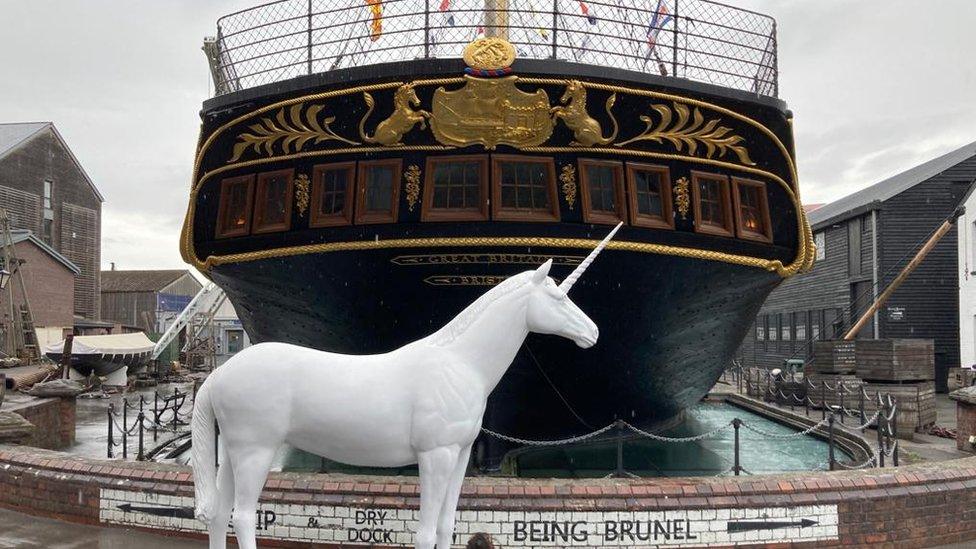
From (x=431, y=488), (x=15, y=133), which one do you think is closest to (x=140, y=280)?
(x=15, y=133)

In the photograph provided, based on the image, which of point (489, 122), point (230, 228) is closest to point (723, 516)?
point (489, 122)

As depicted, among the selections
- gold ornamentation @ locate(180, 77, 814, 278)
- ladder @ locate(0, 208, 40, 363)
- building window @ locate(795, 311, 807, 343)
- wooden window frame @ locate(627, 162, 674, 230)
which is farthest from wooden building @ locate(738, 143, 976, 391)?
ladder @ locate(0, 208, 40, 363)

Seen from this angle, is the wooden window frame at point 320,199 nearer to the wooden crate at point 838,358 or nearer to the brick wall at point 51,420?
the brick wall at point 51,420

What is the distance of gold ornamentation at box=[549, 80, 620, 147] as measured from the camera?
25.9 feet

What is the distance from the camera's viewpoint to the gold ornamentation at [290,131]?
27.5 feet

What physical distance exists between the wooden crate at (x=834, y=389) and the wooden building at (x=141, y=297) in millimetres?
51335

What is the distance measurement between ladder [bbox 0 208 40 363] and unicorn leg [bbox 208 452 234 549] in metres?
27.8

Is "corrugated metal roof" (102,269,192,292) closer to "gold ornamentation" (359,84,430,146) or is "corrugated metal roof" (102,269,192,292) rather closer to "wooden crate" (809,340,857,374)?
"wooden crate" (809,340,857,374)

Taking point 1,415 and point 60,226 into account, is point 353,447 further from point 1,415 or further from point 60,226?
point 60,226

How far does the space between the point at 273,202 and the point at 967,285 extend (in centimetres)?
2253

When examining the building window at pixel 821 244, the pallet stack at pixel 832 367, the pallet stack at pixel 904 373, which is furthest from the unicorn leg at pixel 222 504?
the building window at pixel 821 244

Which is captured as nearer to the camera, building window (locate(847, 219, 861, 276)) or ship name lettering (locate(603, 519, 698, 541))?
ship name lettering (locate(603, 519, 698, 541))

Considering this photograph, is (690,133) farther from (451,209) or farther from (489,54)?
(451,209)

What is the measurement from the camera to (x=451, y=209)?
816 cm
